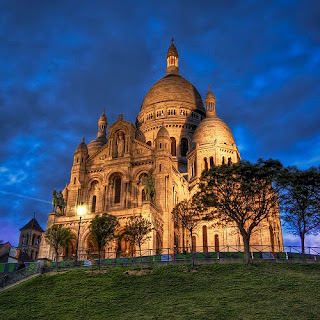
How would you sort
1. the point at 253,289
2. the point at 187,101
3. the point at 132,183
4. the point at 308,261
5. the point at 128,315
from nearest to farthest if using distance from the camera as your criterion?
the point at 128,315 < the point at 253,289 < the point at 308,261 < the point at 132,183 < the point at 187,101

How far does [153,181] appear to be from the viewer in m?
58.5

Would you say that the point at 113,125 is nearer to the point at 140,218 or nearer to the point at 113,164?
the point at 113,164

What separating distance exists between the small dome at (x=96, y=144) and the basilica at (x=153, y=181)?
26 cm

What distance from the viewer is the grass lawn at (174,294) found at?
26.8 meters

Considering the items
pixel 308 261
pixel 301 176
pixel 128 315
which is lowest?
pixel 128 315

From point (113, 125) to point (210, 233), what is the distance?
21.7 meters

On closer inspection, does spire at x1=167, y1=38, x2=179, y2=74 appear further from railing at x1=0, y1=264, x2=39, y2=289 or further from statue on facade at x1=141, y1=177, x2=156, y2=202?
railing at x1=0, y1=264, x2=39, y2=289

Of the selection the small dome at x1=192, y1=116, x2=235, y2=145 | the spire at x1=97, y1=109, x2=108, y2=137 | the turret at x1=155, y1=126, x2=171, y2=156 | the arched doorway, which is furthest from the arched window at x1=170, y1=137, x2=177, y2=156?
the arched doorway

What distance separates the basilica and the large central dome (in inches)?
185

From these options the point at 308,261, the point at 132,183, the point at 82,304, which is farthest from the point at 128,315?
the point at 132,183

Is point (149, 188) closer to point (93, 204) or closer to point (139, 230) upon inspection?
point (139, 230)

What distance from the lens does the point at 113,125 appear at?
216 feet

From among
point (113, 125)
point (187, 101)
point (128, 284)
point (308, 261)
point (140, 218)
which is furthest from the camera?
point (187, 101)

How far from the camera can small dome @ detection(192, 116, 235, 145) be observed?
71000mm
